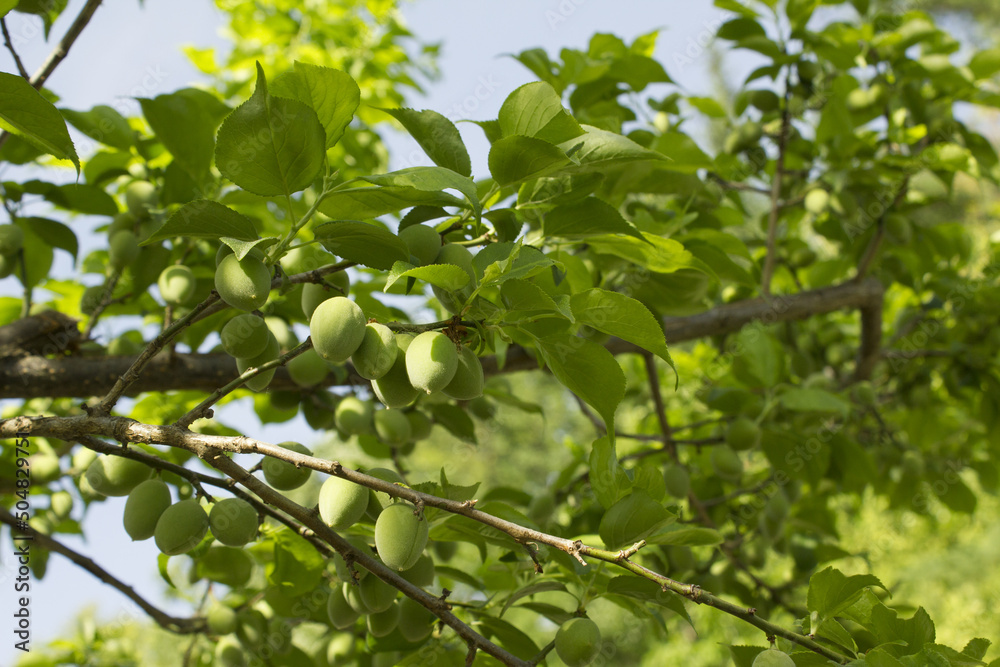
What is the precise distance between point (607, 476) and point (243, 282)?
0.51 meters

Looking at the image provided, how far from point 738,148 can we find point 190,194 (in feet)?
4.90

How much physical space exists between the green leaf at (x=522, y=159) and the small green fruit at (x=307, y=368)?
1.75 feet

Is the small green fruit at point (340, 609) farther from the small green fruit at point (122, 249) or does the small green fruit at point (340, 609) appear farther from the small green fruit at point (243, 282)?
the small green fruit at point (122, 249)

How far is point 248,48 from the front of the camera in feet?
9.55

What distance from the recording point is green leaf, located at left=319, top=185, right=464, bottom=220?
2.55 ft

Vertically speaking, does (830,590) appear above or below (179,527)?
below

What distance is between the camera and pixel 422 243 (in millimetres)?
840

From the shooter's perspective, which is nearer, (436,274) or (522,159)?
(436,274)

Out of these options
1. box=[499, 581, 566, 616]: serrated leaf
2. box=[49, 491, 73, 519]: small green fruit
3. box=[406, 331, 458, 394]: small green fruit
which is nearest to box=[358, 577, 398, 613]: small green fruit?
box=[499, 581, 566, 616]: serrated leaf

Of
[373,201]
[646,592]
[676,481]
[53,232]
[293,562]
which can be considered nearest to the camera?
[373,201]

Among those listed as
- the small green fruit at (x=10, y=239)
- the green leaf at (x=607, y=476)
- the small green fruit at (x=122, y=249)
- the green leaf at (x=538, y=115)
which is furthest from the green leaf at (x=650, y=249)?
the small green fruit at (x=10, y=239)

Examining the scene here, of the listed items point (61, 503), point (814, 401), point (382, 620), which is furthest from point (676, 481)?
point (61, 503)

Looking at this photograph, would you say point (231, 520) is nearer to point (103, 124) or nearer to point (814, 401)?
point (103, 124)

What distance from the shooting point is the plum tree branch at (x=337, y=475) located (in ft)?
2.23
